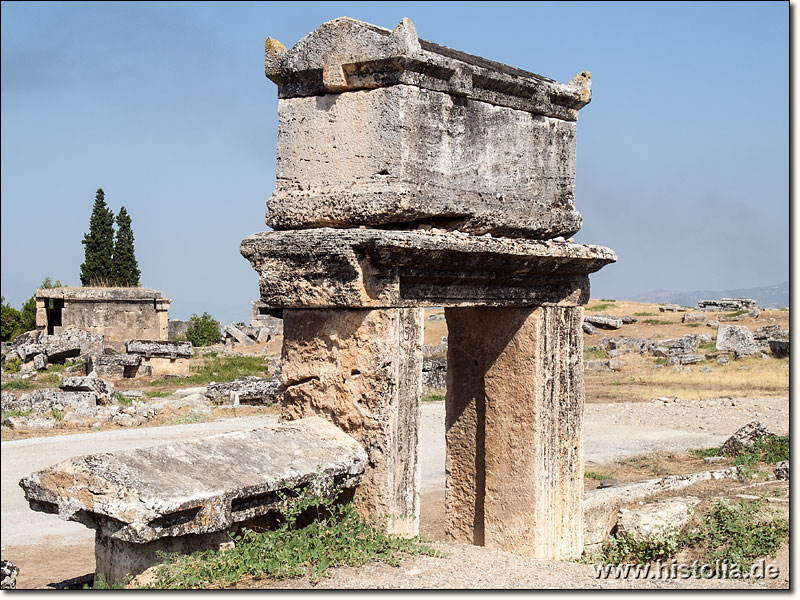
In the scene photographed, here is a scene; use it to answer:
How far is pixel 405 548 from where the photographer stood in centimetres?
511

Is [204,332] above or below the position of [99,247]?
below

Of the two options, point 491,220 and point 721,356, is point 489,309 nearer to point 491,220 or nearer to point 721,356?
point 491,220

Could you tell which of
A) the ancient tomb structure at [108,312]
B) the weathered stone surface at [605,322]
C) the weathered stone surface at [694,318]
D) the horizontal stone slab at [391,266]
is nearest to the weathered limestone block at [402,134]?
the horizontal stone slab at [391,266]

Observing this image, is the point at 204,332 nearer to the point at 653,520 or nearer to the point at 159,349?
the point at 159,349

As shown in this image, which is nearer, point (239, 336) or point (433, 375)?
point (433, 375)

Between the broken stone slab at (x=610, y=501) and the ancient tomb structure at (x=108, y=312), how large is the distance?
68.0 feet

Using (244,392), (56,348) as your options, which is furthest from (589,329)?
(56,348)

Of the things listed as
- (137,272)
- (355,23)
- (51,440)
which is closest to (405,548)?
(355,23)

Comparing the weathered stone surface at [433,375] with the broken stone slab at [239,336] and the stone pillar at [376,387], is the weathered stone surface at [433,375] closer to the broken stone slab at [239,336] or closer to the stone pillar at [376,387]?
the stone pillar at [376,387]

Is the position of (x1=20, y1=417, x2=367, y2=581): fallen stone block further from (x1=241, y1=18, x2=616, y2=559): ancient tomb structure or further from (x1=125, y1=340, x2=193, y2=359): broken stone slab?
(x1=125, y1=340, x2=193, y2=359): broken stone slab

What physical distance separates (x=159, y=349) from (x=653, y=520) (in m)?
16.7

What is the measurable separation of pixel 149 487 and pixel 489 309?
9.93ft

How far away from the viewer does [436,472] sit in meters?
11.8

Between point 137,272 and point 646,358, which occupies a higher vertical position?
point 137,272
